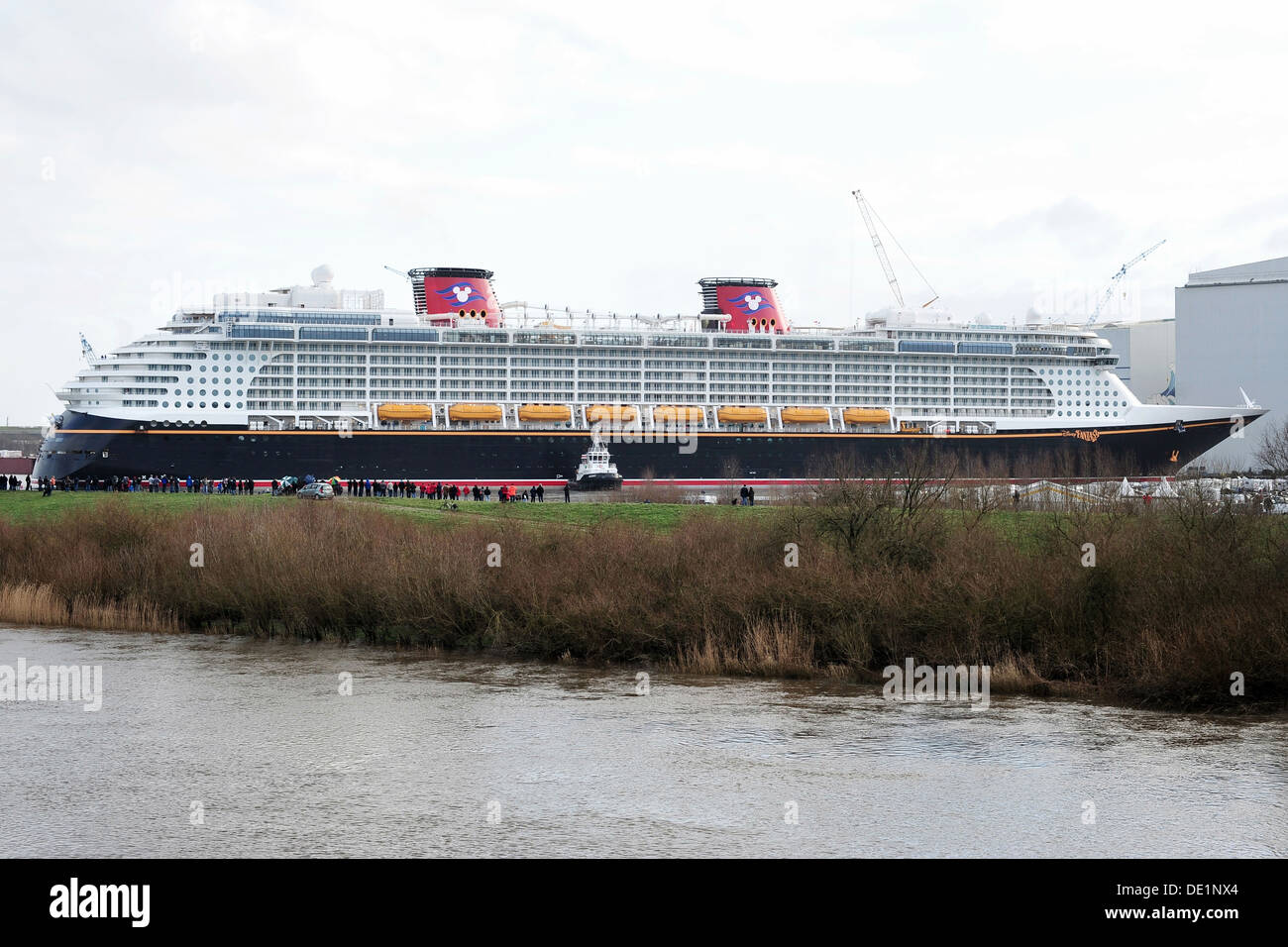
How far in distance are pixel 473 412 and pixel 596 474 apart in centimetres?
1094

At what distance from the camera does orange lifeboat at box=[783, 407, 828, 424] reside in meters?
87.7

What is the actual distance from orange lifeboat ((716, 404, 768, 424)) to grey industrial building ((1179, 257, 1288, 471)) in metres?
37.5

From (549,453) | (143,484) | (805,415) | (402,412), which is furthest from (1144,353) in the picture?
(143,484)

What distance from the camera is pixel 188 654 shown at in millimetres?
30000

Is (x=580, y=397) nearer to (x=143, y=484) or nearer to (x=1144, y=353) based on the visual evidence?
(x=143, y=484)

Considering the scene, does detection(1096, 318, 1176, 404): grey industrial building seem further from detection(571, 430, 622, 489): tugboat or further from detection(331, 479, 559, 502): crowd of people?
detection(331, 479, 559, 502): crowd of people

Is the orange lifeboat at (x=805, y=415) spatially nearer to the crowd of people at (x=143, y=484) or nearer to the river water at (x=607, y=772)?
the crowd of people at (x=143, y=484)

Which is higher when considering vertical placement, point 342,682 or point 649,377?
point 649,377

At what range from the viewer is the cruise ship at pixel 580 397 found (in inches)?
3019

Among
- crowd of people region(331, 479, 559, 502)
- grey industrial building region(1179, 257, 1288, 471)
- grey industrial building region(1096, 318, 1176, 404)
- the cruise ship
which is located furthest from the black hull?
grey industrial building region(1096, 318, 1176, 404)
